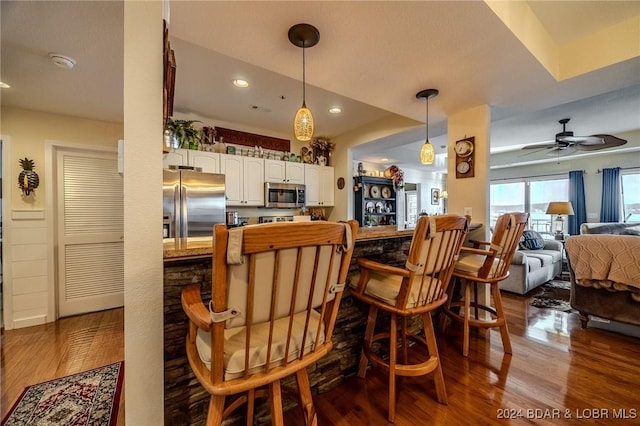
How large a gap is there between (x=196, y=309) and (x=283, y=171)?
334 cm

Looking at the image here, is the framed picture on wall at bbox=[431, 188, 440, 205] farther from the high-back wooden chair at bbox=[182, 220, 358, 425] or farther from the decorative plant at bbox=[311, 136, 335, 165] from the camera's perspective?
the high-back wooden chair at bbox=[182, 220, 358, 425]

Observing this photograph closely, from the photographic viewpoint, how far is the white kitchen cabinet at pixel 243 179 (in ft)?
11.6

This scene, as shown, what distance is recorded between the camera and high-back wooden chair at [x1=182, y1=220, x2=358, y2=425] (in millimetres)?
687

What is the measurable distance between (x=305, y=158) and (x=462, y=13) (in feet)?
10.5

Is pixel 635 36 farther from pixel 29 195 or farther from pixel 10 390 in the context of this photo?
pixel 29 195

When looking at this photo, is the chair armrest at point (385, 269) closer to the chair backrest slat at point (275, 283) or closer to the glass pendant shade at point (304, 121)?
the chair backrest slat at point (275, 283)

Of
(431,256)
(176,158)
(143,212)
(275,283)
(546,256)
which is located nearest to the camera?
(275,283)

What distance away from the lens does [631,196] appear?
5.38 m

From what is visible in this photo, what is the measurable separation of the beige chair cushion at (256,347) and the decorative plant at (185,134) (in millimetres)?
2851

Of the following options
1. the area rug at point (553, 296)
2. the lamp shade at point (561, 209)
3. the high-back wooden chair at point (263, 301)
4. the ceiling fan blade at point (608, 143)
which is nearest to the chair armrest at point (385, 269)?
the high-back wooden chair at point (263, 301)

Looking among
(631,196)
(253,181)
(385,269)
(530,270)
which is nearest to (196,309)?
(385,269)

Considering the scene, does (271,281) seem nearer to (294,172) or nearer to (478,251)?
(478,251)

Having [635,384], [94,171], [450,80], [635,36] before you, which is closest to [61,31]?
[94,171]

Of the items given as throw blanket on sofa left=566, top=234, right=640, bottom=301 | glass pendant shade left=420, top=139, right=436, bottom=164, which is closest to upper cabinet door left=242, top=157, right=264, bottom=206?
glass pendant shade left=420, top=139, right=436, bottom=164
